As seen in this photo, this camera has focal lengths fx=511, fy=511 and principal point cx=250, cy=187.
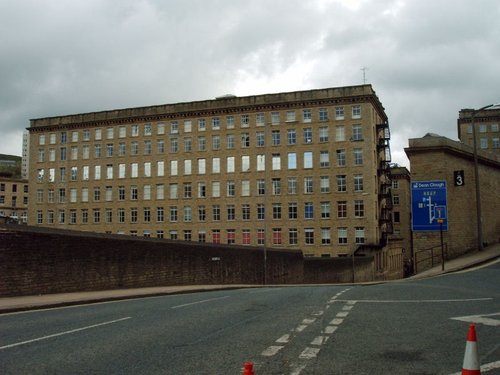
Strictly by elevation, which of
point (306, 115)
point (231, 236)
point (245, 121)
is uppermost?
point (306, 115)

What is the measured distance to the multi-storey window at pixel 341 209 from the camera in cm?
6606

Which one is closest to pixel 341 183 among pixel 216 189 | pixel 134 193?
pixel 216 189

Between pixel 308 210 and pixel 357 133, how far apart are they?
11959mm

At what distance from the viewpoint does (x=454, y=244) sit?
3075cm

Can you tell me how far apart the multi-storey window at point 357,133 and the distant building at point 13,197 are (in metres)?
88.9

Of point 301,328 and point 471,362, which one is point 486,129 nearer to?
point 301,328

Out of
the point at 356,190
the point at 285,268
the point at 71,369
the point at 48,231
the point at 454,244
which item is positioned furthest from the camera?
the point at 356,190

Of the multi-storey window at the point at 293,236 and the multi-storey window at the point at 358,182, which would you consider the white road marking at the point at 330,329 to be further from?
the multi-storey window at the point at 293,236

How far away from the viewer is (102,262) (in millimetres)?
19000

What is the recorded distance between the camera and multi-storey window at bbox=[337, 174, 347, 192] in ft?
219

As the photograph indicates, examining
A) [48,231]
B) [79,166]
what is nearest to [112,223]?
[79,166]

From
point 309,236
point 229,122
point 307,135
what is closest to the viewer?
point 309,236

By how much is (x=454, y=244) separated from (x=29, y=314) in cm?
2572

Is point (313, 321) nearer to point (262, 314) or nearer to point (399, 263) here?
point (262, 314)
